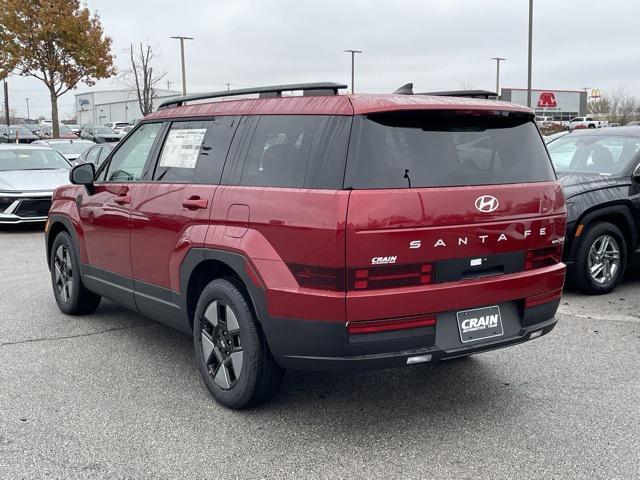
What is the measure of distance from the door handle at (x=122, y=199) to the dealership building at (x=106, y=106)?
8422 centimetres

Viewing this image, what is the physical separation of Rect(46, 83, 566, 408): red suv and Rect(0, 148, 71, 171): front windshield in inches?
368

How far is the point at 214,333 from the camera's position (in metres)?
4.09

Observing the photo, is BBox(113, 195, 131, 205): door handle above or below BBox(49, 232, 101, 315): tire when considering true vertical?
above

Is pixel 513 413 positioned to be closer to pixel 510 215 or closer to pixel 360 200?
pixel 510 215

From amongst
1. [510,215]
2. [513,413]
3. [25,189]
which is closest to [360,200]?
[510,215]

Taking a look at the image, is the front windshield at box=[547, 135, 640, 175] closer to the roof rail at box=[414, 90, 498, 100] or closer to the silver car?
the roof rail at box=[414, 90, 498, 100]

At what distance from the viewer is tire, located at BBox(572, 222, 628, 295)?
6730mm

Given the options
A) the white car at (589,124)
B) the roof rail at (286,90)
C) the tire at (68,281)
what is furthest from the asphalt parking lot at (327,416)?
the white car at (589,124)

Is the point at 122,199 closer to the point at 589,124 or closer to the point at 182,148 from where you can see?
the point at 182,148

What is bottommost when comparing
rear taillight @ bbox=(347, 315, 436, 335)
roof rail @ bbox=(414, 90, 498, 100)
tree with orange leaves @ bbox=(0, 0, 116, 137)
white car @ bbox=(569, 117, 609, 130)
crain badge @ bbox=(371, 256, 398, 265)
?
rear taillight @ bbox=(347, 315, 436, 335)

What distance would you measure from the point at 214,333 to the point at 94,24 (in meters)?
32.7

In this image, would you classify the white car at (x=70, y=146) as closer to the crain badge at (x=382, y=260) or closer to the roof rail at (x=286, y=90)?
the roof rail at (x=286, y=90)

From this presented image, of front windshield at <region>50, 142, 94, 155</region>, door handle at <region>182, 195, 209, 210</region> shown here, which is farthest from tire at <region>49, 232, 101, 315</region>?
front windshield at <region>50, 142, 94, 155</region>

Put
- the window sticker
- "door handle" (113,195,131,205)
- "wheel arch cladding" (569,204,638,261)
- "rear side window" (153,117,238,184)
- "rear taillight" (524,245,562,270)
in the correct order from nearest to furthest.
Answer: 1. "rear taillight" (524,245,562,270)
2. "rear side window" (153,117,238,184)
3. the window sticker
4. "door handle" (113,195,131,205)
5. "wheel arch cladding" (569,204,638,261)
